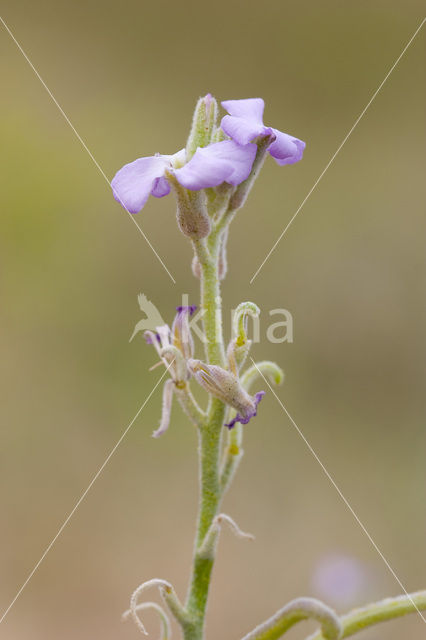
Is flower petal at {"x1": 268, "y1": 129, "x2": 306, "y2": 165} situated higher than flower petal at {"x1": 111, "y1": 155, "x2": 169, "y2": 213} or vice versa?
flower petal at {"x1": 111, "y1": 155, "x2": 169, "y2": 213}

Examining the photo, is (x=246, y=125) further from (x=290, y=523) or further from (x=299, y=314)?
(x=299, y=314)

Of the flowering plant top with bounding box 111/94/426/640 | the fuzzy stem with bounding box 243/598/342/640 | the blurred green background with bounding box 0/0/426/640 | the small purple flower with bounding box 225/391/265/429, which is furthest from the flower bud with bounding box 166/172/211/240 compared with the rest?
the blurred green background with bounding box 0/0/426/640

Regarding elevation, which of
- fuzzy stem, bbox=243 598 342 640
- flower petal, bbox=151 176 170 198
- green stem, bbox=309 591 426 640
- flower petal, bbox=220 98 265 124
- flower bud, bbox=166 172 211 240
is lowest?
green stem, bbox=309 591 426 640

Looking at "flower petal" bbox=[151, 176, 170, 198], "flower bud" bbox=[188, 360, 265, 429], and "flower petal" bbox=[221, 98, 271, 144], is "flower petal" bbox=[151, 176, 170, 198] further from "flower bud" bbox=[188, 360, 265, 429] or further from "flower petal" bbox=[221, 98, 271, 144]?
"flower bud" bbox=[188, 360, 265, 429]

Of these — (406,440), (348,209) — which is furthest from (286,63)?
(406,440)

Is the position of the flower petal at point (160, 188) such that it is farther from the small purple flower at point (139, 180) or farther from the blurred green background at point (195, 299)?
the blurred green background at point (195, 299)

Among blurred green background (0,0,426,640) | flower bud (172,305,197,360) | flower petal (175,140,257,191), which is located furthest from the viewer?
blurred green background (0,0,426,640)

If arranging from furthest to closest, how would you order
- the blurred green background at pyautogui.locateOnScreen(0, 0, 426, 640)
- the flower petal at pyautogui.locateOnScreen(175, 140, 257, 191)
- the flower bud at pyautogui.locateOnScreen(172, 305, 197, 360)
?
the blurred green background at pyautogui.locateOnScreen(0, 0, 426, 640) < the flower bud at pyautogui.locateOnScreen(172, 305, 197, 360) < the flower petal at pyautogui.locateOnScreen(175, 140, 257, 191)

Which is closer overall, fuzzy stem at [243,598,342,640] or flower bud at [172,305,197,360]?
fuzzy stem at [243,598,342,640]
